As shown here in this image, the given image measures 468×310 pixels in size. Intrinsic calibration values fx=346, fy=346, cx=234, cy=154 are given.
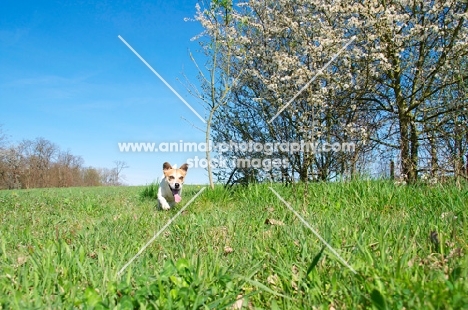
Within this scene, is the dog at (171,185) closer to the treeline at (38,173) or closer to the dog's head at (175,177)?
the dog's head at (175,177)

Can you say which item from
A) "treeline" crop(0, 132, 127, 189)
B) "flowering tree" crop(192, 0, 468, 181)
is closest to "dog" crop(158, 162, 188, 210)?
"flowering tree" crop(192, 0, 468, 181)

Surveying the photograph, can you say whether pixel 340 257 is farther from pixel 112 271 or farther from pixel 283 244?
pixel 112 271

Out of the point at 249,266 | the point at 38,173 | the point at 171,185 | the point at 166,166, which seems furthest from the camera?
the point at 38,173

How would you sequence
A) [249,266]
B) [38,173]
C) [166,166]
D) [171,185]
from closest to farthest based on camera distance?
[249,266] → [171,185] → [166,166] → [38,173]

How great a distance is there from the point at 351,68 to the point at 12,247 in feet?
26.7

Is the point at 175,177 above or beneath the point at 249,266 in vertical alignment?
above

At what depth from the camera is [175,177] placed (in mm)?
7512

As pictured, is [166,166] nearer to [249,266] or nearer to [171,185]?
[171,185]

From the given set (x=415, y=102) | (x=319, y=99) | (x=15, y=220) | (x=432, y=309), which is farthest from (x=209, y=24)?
(x=432, y=309)

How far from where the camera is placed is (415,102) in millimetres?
8375

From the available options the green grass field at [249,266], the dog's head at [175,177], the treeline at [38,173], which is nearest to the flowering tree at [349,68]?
the dog's head at [175,177]

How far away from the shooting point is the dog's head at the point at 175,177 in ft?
23.9

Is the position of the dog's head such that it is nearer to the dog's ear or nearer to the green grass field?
the dog's ear

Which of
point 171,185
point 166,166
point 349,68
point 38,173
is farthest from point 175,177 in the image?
point 38,173
